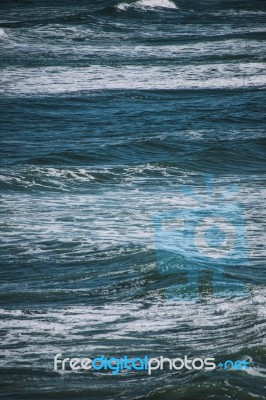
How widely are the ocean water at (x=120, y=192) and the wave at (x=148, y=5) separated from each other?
13.5 feet

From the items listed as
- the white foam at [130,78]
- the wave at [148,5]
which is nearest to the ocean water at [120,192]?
the white foam at [130,78]

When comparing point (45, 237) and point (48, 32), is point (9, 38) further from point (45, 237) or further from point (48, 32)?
point (45, 237)

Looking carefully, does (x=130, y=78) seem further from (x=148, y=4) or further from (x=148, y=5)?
(x=148, y=4)

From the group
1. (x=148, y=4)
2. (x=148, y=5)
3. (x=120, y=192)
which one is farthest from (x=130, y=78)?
(x=148, y=4)

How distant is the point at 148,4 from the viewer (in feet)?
107

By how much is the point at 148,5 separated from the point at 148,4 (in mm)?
115

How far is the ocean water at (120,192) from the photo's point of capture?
6238mm

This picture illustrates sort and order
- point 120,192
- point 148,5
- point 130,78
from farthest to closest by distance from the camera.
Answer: point 148,5, point 130,78, point 120,192

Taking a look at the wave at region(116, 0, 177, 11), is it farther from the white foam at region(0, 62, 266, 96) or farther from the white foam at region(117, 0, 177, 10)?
the white foam at region(0, 62, 266, 96)

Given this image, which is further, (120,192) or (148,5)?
(148,5)

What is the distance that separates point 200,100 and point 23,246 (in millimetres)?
9988

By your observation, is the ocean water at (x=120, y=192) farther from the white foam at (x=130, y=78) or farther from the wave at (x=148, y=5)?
the wave at (x=148, y=5)

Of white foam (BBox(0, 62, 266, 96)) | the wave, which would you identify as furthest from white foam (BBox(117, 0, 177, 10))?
white foam (BBox(0, 62, 266, 96))

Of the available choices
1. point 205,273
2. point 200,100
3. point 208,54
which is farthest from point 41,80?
point 205,273
